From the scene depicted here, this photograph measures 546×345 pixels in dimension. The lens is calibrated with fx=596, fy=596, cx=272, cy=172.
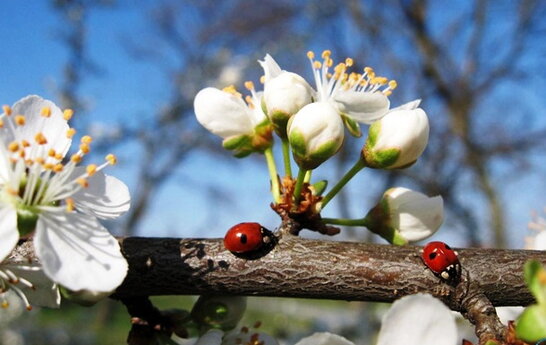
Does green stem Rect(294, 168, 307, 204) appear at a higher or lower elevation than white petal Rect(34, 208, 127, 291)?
higher

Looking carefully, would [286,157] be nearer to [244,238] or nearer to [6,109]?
[244,238]

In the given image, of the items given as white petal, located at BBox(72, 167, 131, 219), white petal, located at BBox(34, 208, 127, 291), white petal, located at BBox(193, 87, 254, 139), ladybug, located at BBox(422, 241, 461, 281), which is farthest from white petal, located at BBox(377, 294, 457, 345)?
white petal, located at BBox(193, 87, 254, 139)

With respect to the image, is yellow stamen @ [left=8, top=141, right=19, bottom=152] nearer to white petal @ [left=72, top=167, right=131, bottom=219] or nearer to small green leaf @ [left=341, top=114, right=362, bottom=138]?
white petal @ [left=72, top=167, right=131, bottom=219]

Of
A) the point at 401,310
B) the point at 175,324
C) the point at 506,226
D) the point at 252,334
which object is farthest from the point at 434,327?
Result: the point at 506,226

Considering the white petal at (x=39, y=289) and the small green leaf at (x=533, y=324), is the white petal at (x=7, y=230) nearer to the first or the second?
the white petal at (x=39, y=289)

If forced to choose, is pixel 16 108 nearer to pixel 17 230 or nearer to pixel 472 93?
pixel 17 230

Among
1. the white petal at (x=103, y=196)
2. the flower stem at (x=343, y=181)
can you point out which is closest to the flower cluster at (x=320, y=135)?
the flower stem at (x=343, y=181)
